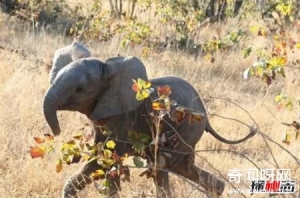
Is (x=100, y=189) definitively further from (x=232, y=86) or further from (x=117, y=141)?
(x=232, y=86)

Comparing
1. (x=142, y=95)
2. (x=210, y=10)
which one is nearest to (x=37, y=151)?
(x=142, y=95)

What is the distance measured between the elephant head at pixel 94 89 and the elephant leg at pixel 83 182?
333 millimetres

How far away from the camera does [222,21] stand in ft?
45.9

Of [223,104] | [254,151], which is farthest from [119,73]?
[223,104]

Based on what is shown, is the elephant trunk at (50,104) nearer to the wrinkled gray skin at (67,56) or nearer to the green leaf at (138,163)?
the wrinkled gray skin at (67,56)

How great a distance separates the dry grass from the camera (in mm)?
4754

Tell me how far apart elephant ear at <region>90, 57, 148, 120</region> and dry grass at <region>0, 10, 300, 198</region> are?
0.57 meters

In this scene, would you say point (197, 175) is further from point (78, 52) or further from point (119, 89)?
point (78, 52)

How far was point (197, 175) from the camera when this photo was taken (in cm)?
464

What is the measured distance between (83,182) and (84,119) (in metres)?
1.65

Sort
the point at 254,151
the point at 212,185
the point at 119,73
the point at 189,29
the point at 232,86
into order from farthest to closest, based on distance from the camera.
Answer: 1. the point at 189,29
2. the point at 232,86
3. the point at 254,151
4. the point at 212,185
5. the point at 119,73

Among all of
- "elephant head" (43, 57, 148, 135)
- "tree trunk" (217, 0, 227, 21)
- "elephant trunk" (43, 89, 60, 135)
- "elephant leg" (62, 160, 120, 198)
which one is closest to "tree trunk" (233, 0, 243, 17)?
"tree trunk" (217, 0, 227, 21)

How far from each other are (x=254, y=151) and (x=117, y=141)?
2.19m

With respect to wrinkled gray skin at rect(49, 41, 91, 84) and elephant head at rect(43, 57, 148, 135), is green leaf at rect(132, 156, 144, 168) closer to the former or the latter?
elephant head at rect(43, 57, 148, 135)
